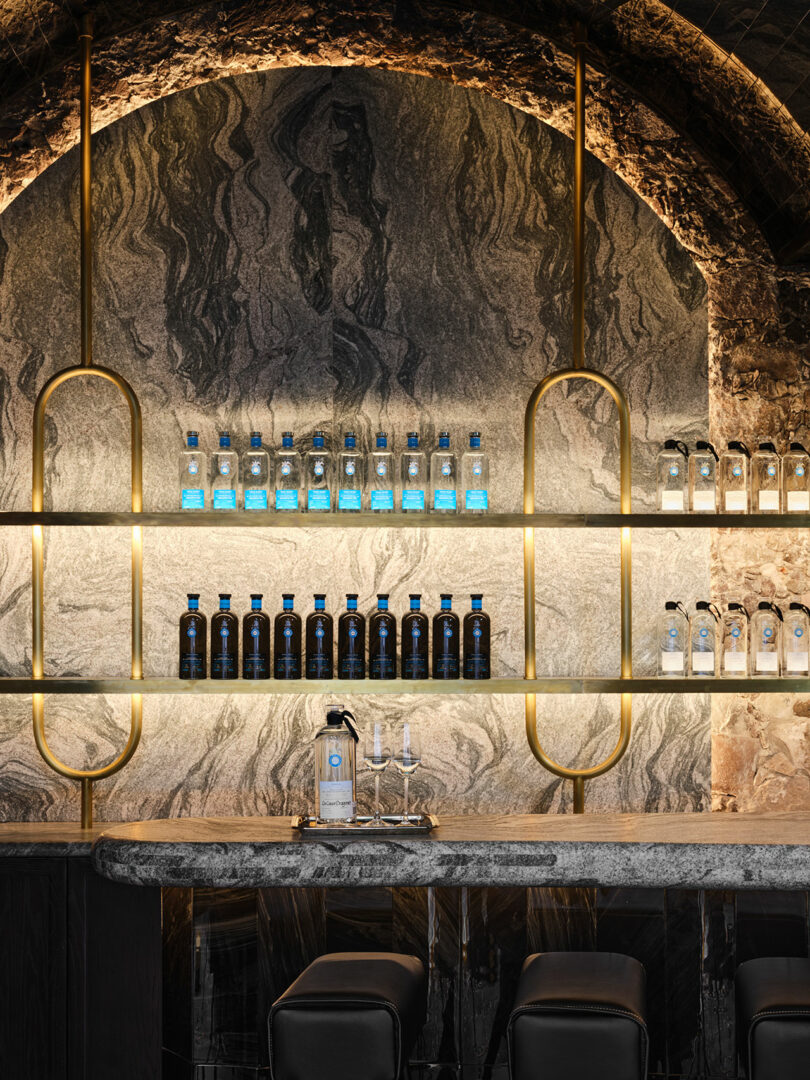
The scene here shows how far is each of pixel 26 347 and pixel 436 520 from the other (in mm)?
1498

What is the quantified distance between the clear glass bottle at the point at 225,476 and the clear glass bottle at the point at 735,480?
4.88 feet

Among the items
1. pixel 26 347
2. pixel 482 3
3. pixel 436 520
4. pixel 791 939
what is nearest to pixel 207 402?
pixel 26 347

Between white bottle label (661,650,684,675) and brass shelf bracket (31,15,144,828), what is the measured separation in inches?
61.5

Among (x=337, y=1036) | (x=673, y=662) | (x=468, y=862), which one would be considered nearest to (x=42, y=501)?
(x=468, y=862)

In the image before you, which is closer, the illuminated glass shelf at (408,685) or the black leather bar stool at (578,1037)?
the black leather bar stool at (578,1037)

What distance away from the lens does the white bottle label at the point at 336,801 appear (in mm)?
2611

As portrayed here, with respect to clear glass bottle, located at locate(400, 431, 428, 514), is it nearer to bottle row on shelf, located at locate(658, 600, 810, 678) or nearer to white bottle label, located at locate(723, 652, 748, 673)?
bottle row on shelf, located at locate(658, 600, 810, 678)

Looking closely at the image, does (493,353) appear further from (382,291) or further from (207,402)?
(207,402)

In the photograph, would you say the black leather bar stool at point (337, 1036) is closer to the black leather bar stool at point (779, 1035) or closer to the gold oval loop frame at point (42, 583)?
the black leather bar stool at point (779, 1035)

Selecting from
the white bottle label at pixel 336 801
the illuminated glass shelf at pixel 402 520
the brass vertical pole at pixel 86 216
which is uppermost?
the brass vertical pole at pixel 86 216

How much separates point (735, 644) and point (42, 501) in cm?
212

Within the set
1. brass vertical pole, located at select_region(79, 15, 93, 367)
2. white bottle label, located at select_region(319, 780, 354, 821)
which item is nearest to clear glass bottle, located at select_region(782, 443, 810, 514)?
white bottle label, located at select_region(319, 780, 354, 821)

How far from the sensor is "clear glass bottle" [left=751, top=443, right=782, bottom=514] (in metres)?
3.41

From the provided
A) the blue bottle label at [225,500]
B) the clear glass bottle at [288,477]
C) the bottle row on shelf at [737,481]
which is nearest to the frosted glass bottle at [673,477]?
the bottle row on shelf at [737,481]
